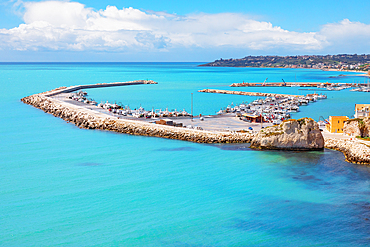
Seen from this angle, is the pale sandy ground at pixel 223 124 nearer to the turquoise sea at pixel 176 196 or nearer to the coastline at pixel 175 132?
the coastline at pixel 175 132

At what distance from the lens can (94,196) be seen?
97.5 feet

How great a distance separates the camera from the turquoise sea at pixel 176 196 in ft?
76.0

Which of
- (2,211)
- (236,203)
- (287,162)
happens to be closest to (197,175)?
(236,203)

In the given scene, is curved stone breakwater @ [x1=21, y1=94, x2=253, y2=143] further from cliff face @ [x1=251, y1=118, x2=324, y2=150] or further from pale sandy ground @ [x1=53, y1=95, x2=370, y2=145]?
cliff face @ [x1=251, y1=118, x2=324, y2=150]

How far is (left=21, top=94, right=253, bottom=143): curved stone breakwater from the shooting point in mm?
47312

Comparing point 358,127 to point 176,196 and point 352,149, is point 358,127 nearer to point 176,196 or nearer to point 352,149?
point 352,149

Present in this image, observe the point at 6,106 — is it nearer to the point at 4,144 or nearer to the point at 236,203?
the point at 4,144

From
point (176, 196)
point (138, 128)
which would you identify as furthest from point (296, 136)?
point (138, 128)

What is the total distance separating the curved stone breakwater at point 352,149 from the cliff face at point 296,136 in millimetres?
1609

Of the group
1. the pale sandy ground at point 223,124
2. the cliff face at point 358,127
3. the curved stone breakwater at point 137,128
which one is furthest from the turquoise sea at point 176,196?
the pale sandy ground at point 223,124

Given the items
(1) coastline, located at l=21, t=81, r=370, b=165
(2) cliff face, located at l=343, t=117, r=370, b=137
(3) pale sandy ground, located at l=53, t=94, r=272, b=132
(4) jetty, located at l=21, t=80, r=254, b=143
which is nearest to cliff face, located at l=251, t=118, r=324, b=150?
(1) coastline, located at l=21, t=81, r=370, b=165

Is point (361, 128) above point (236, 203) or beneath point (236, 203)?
above

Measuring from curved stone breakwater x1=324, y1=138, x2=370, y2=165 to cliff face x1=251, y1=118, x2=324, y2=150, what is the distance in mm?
1609

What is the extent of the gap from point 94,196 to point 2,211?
6.97 metres
